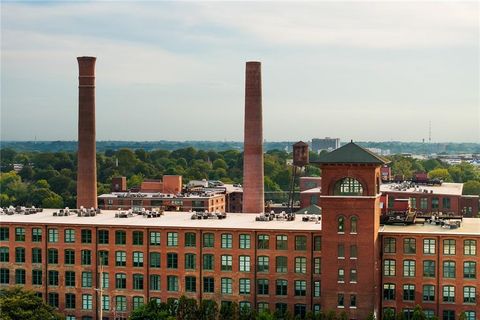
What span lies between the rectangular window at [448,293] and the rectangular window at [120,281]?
31552mm

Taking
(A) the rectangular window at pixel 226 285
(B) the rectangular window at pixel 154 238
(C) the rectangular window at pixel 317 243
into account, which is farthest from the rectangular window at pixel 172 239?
(C) the rectangular window at pixel 317 243

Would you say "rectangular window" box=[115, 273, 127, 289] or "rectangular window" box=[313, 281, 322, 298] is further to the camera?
"rectangular window" box=[115, 273, 127, 289]

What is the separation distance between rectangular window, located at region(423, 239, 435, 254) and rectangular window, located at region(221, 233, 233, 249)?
1876 centimetres

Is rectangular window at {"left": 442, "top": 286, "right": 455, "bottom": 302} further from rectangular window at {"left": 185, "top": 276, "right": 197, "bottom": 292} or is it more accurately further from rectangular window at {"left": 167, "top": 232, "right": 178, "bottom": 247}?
rectangular window at {"left": 167, "top": 232, "right": 178, "bottom": 247}

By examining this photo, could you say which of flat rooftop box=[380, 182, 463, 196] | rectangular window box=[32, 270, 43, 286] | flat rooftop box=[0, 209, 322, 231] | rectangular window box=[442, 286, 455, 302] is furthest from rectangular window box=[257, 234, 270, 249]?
flat rooftop box=[380, 182, 463, 196]

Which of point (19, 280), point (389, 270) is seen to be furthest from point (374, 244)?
point (19, 280)

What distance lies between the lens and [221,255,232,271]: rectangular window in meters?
92.3

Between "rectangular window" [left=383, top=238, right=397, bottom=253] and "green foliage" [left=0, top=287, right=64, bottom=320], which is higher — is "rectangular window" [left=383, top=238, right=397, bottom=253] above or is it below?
above

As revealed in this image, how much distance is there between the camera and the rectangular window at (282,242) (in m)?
91.2

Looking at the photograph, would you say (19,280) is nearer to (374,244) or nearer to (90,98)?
(374,244)

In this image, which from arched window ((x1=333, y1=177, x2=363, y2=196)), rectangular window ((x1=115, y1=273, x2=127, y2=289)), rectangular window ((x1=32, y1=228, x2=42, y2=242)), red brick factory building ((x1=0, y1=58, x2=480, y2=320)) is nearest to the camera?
red brick factory building ((x1=0, y1=58, x2=480, y2=320))

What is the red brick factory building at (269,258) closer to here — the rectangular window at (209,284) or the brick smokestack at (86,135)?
the rectangular window at (209,284)

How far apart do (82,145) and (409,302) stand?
212 ft

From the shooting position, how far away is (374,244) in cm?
8619
